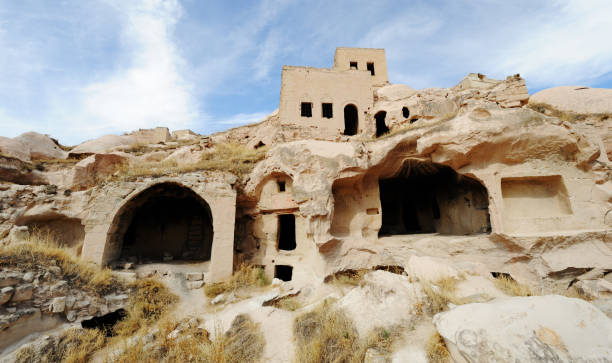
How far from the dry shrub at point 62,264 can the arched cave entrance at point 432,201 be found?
9270 mm

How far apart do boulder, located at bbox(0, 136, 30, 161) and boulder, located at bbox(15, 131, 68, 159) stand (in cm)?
35

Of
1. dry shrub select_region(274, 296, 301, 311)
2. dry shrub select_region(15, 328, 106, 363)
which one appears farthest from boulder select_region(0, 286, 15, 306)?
dry shrub select_region(274, 296, 301, 311)

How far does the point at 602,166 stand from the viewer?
21.6ft

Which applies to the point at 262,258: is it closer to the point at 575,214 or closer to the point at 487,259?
the point at 487,259

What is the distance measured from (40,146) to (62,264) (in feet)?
36.5

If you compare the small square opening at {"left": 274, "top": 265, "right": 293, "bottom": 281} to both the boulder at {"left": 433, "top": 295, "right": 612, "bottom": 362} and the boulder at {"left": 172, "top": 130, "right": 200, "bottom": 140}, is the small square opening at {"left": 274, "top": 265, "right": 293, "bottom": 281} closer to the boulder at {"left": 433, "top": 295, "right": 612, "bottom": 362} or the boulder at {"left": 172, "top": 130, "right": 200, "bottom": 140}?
the boulder at {"left": 433, "top": 295, "right": 612, "bottom": 362}

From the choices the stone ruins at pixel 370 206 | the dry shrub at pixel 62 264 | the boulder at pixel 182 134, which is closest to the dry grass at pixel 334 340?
the stone ruins at pixel 370 206

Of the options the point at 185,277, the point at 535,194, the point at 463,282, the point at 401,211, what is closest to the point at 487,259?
the point at 463,282

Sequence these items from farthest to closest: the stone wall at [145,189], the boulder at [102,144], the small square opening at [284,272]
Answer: the boulder at [102,144]
the small square opening at [284,272]
the stone wall at [145,189]

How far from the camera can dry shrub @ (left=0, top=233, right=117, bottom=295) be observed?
5477 mm

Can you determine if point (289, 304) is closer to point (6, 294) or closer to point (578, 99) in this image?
point (6, 294)

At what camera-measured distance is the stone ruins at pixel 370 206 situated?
6.26 metres

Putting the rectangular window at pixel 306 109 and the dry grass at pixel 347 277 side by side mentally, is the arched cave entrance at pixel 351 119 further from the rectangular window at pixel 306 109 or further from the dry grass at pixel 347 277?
the dry grass at pixel 347 277

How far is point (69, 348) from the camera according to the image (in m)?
4.50
